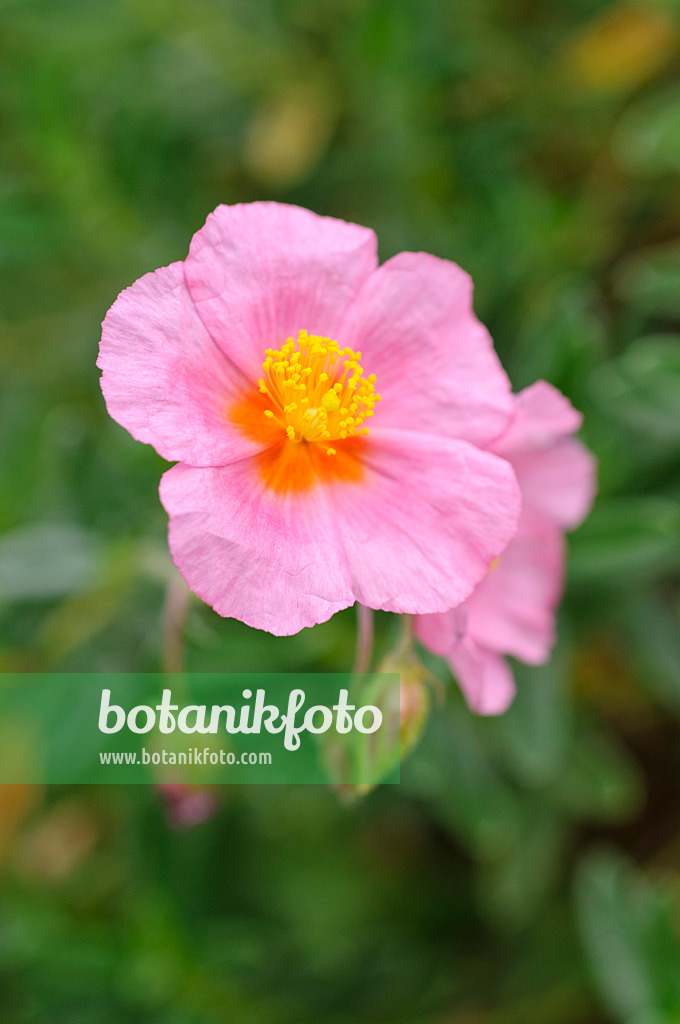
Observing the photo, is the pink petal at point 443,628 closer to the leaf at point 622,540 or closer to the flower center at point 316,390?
the flower center at point 316,390

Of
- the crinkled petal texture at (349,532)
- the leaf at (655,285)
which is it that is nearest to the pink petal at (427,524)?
the crinkled petal texture at (349,532)

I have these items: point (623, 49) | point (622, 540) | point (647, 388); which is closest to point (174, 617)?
point (622, 540)

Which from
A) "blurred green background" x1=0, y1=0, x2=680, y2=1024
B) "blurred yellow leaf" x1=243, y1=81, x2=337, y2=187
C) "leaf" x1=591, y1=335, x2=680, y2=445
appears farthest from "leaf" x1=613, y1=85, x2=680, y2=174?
"blurred yellow leaf" x1=243, y1=81, x2=337, y2=187

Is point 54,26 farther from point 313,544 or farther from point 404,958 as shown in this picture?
point 404,958

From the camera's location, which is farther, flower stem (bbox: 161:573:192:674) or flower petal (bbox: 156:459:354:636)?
flower stem (bbox: 161:573:192:674)

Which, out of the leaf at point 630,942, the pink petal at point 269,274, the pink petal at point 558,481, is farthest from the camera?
the leaf at point 630,942

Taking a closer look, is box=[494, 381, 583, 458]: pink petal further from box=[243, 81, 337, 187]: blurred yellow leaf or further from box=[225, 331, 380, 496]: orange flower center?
box=[243, 81, 337, 187]: blurred yellow leaf

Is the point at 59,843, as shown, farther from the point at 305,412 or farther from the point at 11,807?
the point at 305,412
